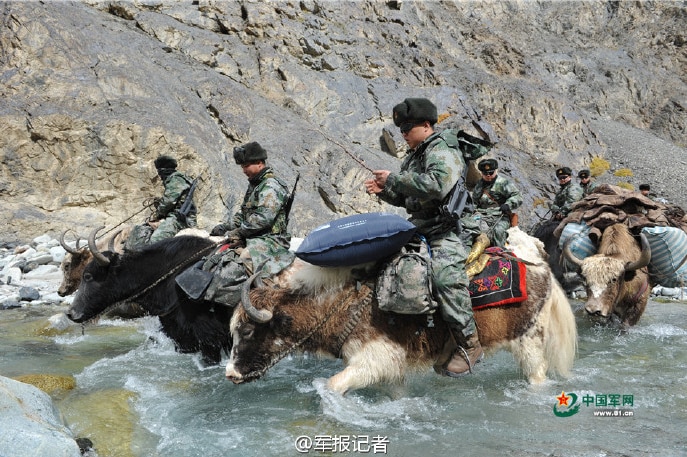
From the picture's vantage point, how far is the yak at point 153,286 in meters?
5.27

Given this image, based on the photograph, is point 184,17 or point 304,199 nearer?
point 304,199

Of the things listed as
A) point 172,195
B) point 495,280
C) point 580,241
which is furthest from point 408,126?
point 172,195

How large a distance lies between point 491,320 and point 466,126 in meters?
22.5

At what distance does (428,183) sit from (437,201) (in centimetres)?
36

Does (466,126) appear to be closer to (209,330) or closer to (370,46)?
(370,46)

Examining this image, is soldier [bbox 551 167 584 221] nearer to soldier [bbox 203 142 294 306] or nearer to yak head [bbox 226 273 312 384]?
soldier [bbox 203 142 294 306]

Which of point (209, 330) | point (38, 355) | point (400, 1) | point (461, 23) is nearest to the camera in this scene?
point (209, 330)

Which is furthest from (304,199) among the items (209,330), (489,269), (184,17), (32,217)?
(489,269)

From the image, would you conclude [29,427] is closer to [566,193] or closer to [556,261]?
[556,261]

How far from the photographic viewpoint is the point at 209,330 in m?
5.14

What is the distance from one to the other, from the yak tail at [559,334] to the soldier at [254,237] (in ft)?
7.32

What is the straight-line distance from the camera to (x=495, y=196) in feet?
26.1

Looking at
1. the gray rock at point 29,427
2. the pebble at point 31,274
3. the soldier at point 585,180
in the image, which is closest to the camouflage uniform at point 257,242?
the gray rock at point 29,427

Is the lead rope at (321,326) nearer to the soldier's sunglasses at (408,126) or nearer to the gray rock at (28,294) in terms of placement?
the soldier's sunglasses at (408,126)
